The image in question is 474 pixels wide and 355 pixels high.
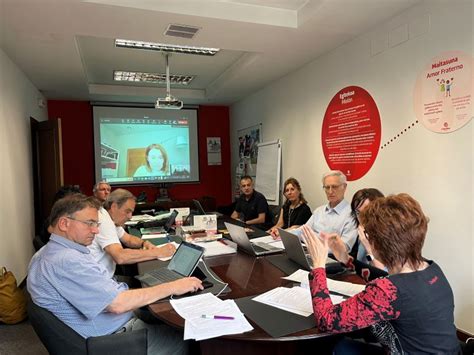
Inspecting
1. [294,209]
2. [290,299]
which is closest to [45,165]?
[294,209]

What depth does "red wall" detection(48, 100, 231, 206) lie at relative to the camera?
607 cm

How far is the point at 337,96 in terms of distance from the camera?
3.64 meters

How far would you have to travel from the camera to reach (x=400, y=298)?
1.08m

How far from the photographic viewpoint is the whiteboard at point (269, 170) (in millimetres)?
4949

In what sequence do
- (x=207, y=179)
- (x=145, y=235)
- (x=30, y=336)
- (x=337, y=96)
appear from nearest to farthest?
1. (x=30, y=336)
2. (x=145, y=235)
3. (x=337, y=96)
4. (x=207, y=179)

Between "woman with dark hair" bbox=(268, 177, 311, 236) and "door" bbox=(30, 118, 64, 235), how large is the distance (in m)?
2.74

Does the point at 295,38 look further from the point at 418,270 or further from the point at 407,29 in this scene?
the point at 418,270

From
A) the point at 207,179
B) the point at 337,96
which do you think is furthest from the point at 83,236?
the point at 207,179

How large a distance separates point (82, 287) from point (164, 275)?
1.62 ft

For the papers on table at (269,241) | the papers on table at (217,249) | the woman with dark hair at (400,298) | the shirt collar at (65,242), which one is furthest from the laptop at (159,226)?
the woman with dark hair at (400,298)

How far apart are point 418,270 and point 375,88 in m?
2.38

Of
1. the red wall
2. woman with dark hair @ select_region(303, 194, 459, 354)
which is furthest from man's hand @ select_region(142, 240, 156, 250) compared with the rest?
the red wall

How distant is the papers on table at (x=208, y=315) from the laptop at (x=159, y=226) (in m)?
1.70

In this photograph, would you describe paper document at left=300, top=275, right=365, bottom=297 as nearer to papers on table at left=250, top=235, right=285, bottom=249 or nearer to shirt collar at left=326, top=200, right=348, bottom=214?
papers on table at left=250, top=235, right=285, bottom=249
